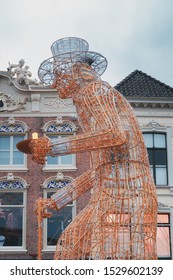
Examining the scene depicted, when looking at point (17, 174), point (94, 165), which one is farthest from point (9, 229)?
point (94, 165)

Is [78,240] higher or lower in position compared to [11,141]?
lower

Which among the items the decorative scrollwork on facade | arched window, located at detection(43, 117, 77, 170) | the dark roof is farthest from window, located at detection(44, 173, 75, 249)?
the dark roof

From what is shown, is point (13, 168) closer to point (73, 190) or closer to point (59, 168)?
point (59, 168)

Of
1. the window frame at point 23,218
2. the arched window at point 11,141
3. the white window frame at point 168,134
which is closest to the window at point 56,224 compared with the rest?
the window frame at point 23,218

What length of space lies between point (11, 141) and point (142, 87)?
3990 mm

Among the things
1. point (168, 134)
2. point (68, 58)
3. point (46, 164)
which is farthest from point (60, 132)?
point (68, 58)

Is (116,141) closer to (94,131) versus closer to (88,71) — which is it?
(94,131)

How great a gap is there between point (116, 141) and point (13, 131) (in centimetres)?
876

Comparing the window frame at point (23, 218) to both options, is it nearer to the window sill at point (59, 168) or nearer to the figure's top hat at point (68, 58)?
the window sill at point (59, 168)

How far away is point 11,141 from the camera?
16625 mm

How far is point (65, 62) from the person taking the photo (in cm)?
895

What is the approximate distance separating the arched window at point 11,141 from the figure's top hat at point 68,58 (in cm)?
734

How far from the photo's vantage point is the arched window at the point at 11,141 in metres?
16.4

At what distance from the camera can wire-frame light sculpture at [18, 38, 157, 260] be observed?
313 inches
